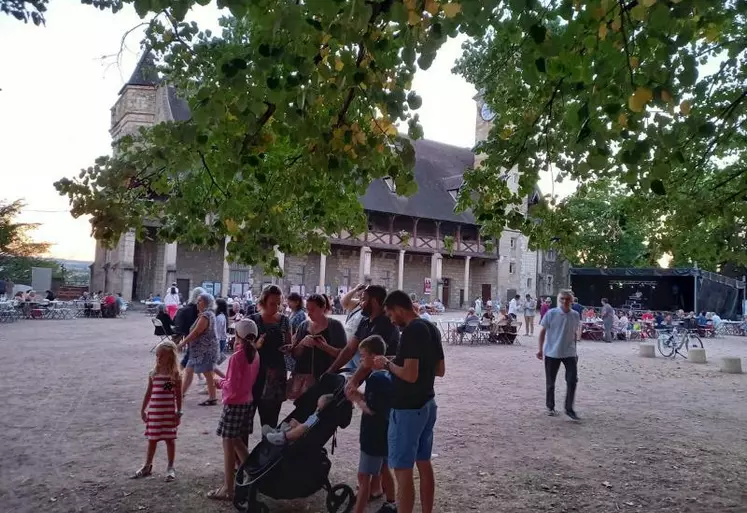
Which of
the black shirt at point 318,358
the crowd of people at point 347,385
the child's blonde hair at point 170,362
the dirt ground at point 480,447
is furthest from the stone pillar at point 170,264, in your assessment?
the black shirt at point 318,358

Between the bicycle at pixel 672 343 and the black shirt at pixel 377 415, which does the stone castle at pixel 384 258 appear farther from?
the black shirt at pixel 377 415

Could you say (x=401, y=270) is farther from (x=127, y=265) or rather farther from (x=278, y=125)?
(x=278, y=125)

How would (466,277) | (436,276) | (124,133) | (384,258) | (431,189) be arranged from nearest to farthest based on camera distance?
(124,133)
(384,258)
(436,276)
(466,277)
(431,189)

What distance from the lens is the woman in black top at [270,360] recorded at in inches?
194

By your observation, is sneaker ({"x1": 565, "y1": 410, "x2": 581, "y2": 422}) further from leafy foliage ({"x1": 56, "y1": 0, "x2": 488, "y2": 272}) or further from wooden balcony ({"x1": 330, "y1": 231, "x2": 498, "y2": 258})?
wooden balcony ({"x1": 330, "y1": 231, "x2": 498, "y2": 258})

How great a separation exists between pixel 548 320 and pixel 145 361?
860 cm

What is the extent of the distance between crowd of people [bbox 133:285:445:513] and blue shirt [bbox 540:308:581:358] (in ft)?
10.8

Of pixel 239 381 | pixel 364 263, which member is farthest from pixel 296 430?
pixel 364 263

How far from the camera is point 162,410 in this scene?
5020mm

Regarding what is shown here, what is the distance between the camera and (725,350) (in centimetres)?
1941

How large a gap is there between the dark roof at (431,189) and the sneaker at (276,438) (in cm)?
3050

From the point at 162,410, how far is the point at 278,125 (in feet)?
9.37

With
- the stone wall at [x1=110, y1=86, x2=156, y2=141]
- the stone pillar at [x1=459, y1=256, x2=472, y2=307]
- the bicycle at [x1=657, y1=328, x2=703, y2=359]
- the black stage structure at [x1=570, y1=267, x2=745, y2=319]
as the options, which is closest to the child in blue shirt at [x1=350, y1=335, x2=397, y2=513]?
the bicycle at [x1=657, y1=328, x2=703, y2=359]

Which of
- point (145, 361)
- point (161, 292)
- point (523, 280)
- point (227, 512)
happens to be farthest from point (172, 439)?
point (523, 280)
